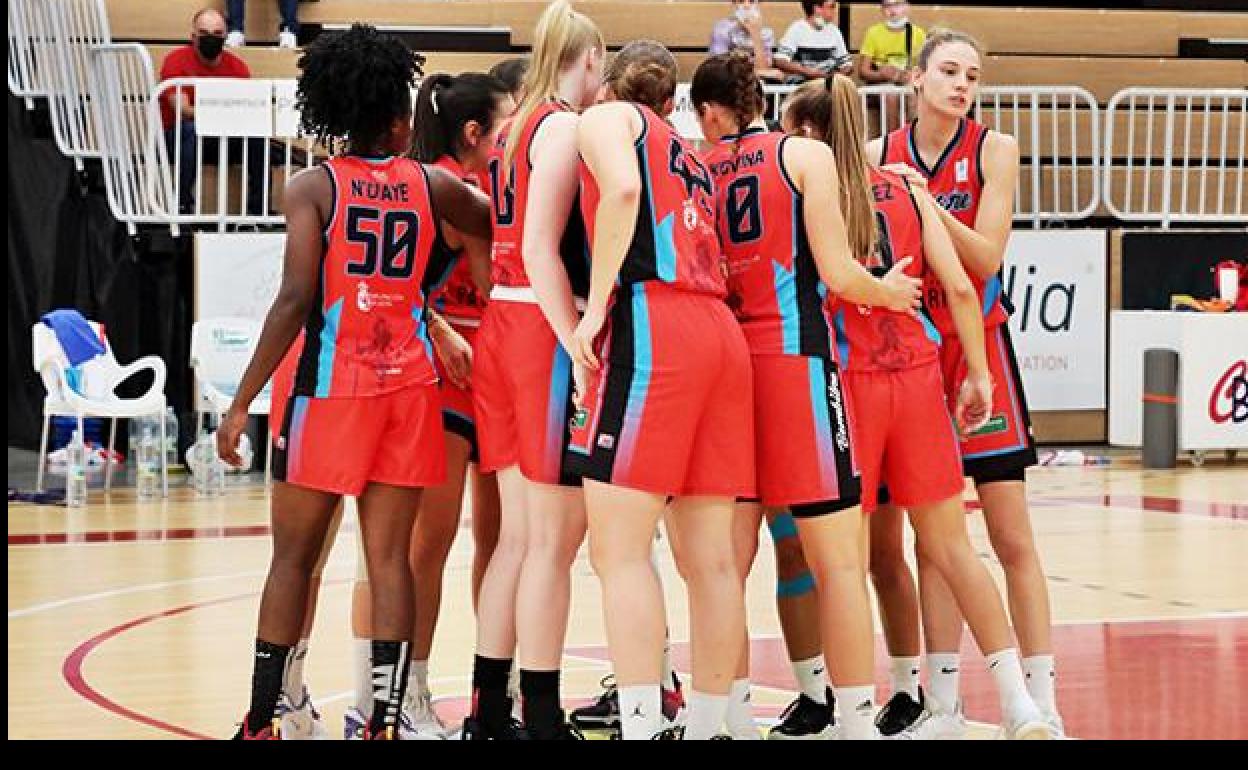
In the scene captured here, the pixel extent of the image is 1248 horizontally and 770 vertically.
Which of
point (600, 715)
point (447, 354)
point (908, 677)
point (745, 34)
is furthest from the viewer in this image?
point (745, 34)

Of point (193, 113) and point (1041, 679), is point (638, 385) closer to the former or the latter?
point (1041, 679)

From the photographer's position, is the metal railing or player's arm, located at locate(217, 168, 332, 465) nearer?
player's arm, located at locate(217, 168, 332, 465)

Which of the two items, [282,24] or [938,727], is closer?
[938,727]

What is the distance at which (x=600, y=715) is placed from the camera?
572 cm

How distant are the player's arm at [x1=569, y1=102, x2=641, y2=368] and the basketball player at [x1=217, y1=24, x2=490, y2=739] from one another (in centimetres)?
54

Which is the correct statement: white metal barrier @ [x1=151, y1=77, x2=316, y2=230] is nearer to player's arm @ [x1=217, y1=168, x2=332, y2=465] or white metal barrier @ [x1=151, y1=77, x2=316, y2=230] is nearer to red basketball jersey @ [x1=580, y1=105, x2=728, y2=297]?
player's arm @ [x1=217, y1=168, x2=332, y2=465]

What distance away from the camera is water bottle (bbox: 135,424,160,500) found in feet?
38.4

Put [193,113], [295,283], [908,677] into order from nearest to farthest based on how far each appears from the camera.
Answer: [295,283], [908,677], [193,113]

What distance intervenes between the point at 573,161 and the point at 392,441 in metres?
0.81

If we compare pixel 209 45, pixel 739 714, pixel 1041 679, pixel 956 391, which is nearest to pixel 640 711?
pixel 739 714

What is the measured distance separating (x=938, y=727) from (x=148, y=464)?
7.30m

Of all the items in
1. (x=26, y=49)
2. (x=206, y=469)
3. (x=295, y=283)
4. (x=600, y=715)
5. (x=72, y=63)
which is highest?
(x=26, y=49)

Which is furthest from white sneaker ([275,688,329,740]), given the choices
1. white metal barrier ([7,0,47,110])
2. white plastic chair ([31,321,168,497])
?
white metal barrier ([7,0,47,110])
